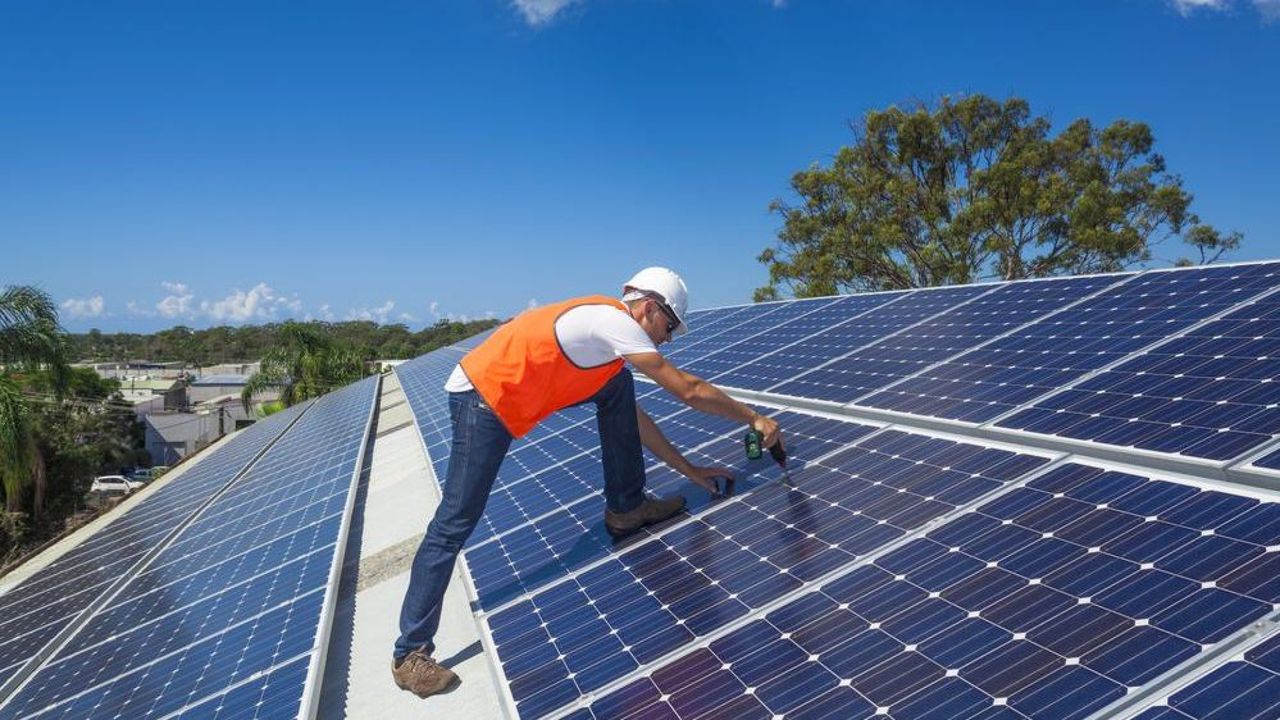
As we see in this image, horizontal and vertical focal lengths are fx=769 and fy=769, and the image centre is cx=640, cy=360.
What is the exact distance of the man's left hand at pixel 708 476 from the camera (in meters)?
5.80

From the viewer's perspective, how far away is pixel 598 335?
15.8 feet

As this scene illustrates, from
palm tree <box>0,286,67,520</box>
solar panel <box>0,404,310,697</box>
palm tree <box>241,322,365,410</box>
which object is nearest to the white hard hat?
solar panel <box>0,404,310,697</box>

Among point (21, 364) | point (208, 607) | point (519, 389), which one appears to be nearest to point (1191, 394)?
point (519, 389)

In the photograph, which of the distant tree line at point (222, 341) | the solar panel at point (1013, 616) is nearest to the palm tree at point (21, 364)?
the solar panel at point (1013, 616)

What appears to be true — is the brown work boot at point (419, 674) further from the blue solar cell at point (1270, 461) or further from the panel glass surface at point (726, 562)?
the blue solar cell at point (1270, 461)

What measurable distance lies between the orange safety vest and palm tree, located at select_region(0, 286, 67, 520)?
25038mm

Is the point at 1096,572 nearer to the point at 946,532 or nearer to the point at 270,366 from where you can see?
the point at 946,532

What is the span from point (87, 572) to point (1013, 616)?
1290cm

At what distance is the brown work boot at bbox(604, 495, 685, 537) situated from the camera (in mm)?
5711

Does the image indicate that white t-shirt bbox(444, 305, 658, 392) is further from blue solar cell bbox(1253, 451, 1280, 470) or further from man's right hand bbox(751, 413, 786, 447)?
blue solar cell bbox(1253, 451, 1280, 470)

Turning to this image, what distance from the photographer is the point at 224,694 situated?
17.6 ft

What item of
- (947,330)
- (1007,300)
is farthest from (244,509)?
(1007,300)

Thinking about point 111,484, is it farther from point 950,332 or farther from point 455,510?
point 455,510

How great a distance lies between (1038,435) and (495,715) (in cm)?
396
